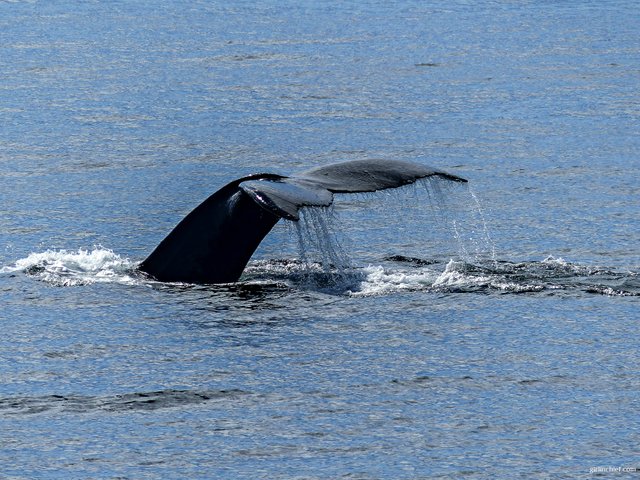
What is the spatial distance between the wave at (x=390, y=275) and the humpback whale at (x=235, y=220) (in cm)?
15

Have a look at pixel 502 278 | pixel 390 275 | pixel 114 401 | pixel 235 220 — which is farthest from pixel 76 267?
pixel 502 278

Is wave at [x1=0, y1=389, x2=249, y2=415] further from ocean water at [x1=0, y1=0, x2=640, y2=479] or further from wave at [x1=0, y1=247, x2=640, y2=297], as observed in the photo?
wave at [x1=0, y1=247, x2=640, y2=297]

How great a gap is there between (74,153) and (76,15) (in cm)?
1043

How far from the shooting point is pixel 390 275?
336 inches

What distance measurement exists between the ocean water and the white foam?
0.02m

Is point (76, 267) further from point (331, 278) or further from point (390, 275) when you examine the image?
point (390, 275)

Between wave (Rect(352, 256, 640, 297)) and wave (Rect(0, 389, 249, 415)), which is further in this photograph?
wave (Rect(352, 256, 640, 297))

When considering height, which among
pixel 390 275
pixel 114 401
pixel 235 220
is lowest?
pixel 114 401

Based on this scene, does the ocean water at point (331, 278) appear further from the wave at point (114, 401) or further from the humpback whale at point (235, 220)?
the humpback whale at point (235, 220)

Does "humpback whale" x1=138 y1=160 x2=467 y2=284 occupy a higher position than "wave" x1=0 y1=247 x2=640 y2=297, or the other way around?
"humpback whale" x1=138 y1=160 x2=467 y2=284

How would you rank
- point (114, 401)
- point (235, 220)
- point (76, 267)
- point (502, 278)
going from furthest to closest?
point (76, 267)
point (502, 278)
point (235, 220)
point (114, 401)

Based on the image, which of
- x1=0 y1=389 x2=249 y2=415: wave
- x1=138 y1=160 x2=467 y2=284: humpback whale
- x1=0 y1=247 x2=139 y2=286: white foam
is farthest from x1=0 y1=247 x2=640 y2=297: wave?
x1=0 y1=389 x2=249 y2=415: wave

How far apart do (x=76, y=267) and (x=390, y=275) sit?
2.01 meters

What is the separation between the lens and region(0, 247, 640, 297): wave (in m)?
8.22
